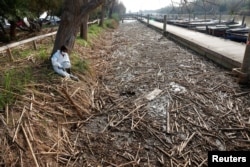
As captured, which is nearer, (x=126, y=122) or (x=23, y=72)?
(x=126, y=122)

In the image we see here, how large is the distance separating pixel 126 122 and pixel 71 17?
11.2 feet

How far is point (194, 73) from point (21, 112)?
546 cm

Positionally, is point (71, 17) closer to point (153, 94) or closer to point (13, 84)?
point (13, 84)

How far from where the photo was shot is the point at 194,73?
7523 millimetres

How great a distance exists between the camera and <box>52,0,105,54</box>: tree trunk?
6255 mm

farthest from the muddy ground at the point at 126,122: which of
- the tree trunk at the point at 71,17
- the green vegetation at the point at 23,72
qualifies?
the tree trunk at the point at 71,17

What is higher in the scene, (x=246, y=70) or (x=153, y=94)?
(x=246, y=70)

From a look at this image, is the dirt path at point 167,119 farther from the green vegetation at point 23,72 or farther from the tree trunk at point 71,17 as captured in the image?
the tree trunk at point 71,17

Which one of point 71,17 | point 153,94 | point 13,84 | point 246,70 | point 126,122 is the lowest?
point 126,122

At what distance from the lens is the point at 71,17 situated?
248 inches

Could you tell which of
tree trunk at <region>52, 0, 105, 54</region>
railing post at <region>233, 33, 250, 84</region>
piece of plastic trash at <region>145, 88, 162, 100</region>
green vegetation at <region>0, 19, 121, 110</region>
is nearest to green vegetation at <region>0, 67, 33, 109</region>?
green vegetation at <region>0, 19, 121, 110</region>

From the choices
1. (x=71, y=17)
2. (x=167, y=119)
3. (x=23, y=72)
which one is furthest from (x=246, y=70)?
(x=23, y=72)

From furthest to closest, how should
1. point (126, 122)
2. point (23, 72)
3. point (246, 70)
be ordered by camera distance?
1. point (246, 70)
2. point (23, 72)
3. point (126, 122)

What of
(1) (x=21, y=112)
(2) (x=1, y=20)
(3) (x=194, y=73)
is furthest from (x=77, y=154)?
(2) (x=1, y=20)
